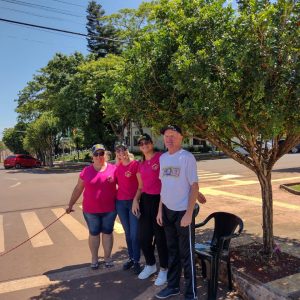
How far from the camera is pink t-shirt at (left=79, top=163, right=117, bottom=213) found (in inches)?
202

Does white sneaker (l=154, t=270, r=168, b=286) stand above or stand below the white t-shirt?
below

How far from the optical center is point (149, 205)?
473 centimetres

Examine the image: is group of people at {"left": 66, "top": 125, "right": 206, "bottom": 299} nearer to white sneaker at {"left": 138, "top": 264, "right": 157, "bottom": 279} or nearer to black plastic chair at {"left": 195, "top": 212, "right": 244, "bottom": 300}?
white sneaker at {"left": 138, "top": 264, "right": 157, "bottom": 279}

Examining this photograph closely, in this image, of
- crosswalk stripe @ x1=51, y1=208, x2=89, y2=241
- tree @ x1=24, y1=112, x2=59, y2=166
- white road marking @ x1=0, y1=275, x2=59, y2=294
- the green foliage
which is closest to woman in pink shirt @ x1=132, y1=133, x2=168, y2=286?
the green foliage

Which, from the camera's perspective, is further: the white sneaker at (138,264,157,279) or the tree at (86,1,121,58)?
the tree at (86,1,121,58)

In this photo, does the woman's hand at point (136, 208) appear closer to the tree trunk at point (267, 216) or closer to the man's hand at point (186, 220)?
the man's hand at point (186, 220)

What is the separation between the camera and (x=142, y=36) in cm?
487

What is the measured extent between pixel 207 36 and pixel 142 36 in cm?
94

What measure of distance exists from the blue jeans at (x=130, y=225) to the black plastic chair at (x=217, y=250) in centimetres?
86

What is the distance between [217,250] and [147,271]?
1.09 meters

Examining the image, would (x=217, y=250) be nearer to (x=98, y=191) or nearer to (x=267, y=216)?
(x=267, y=216)

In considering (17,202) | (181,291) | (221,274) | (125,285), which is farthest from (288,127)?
(17,202)

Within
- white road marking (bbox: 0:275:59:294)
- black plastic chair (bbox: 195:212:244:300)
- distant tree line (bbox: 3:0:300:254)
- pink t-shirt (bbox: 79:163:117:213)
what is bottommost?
white road marking (bbox: 0:275:59:294)

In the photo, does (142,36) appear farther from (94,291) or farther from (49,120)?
(49,120)
